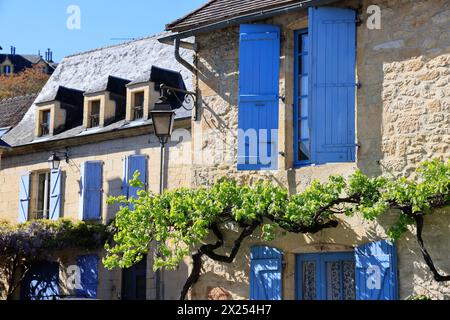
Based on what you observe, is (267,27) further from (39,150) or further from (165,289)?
(39,150)

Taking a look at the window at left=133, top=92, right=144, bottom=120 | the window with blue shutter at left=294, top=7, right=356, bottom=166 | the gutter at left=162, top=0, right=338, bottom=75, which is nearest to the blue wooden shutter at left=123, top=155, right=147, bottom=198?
the window at left=133, top=92, right=144, bottom=120

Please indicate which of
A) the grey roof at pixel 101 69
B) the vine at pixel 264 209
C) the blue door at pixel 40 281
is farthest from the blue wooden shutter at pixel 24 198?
the vine at pixel 264 209

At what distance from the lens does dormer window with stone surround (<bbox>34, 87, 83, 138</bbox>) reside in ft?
70.7

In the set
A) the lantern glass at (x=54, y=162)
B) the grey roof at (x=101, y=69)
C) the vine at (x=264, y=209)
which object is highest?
the grey roof at (x=101, y=69)

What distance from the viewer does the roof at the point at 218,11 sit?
1140 cm

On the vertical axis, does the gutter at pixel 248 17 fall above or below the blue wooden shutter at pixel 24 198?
above

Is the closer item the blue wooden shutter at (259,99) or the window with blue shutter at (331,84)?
the window with blue shutter at (331,84)

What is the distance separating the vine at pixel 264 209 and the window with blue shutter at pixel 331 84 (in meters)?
0.41

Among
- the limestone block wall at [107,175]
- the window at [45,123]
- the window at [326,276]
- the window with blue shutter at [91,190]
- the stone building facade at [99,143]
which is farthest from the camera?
the window at [45,123]

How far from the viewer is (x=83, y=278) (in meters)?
19.9

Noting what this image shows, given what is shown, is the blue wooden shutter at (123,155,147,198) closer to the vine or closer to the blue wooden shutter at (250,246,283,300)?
the vine

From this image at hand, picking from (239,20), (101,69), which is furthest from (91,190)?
(239,20)

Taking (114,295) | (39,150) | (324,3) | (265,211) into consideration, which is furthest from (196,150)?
(39,150)

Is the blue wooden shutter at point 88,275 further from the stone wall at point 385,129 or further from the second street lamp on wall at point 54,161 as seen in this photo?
the stone wall at point 385,129
